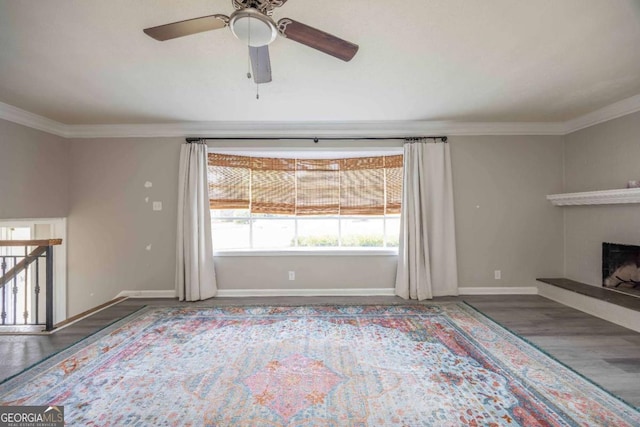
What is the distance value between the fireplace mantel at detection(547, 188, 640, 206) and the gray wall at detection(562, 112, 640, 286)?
0.23 meters

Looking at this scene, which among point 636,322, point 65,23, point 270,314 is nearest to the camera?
point 65,23

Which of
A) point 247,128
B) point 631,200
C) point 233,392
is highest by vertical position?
point 247,128

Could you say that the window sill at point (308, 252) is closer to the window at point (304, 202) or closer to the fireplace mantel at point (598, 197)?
the window at point (304, 202)

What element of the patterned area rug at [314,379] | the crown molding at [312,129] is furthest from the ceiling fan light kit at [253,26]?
the crown molding at [312,129]

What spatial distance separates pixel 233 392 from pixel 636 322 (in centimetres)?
377

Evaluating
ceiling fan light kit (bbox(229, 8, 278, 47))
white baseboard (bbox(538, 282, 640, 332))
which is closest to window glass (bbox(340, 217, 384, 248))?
white baseboard (bbox(538, 282, 640, 332))

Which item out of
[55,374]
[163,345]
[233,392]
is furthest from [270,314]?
[55,374]

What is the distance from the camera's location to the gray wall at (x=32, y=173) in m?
3.33

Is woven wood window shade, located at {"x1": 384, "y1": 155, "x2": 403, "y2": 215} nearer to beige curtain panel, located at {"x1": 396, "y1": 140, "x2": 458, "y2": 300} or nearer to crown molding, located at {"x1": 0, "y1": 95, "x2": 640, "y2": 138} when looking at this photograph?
beige curtain panel, located at {"x1": 396, "y1": 140, "x2": 458, "y2": 300}

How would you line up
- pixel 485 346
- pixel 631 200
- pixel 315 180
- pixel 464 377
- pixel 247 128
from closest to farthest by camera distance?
pixel 464 377
pixel 485 346
pixel 631 200
pixel 247 128
pixel 315 180

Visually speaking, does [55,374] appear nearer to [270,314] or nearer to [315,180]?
[270,314]

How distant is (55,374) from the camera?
213 cm

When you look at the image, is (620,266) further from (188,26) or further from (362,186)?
(188,26)

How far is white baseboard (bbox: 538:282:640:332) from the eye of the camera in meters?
2.80
